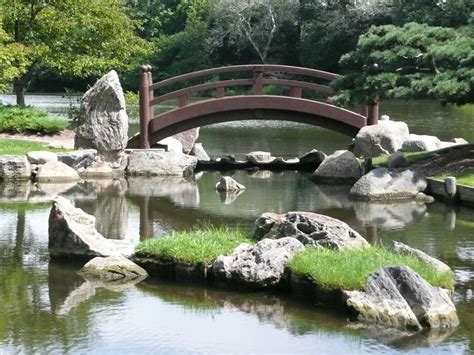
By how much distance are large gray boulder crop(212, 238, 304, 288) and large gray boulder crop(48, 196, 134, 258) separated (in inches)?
62.6

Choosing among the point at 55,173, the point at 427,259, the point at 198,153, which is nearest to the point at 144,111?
the point at 198,153

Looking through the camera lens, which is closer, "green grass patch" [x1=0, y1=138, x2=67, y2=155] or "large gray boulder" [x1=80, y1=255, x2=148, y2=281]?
"large gray boulder" [x1=80, y1=255, x2=148, y2=281]

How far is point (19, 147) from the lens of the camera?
21469mm

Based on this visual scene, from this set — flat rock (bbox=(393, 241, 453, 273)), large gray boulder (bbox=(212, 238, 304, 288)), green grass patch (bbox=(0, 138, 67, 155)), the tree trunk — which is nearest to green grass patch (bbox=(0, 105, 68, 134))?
green grass patch (bbox=(0, 138, 67, 155))

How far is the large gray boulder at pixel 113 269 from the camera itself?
1062 centimetres

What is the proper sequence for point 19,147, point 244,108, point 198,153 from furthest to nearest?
point 198,153 → point 244,108 → point 19,147

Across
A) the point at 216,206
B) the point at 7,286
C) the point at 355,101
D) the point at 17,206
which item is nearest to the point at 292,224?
the point at 7,286

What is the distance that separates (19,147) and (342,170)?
7.57 meters

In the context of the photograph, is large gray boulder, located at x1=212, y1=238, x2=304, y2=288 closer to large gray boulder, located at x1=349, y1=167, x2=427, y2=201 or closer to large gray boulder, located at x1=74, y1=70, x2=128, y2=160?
large gray boulder, located at x1=349, y1=167, x2=427, y2=201

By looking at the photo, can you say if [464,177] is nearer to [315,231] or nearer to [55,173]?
[315,231]

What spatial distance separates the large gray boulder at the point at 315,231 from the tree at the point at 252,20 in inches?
1761

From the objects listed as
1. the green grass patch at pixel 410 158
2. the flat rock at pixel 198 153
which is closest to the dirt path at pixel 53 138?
the flat rock at pixel 198 153

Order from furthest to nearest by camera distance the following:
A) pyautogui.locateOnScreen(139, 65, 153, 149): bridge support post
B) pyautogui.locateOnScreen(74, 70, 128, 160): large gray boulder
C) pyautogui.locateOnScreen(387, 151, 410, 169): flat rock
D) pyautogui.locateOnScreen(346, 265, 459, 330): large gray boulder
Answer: pyautogui.locateOnScreen(139, 65, 153, 149): bridge support post → pyautogui.locateOnScreen(74, 70, 128, 160): large gray boulder → pyautogui.locateOnScreen(387, 151, 410, 169): flat rock → pyautogui.locateOnScreen(346, 265, 459, 330): large gray boulder

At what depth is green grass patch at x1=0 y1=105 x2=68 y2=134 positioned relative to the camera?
24.0 metres
